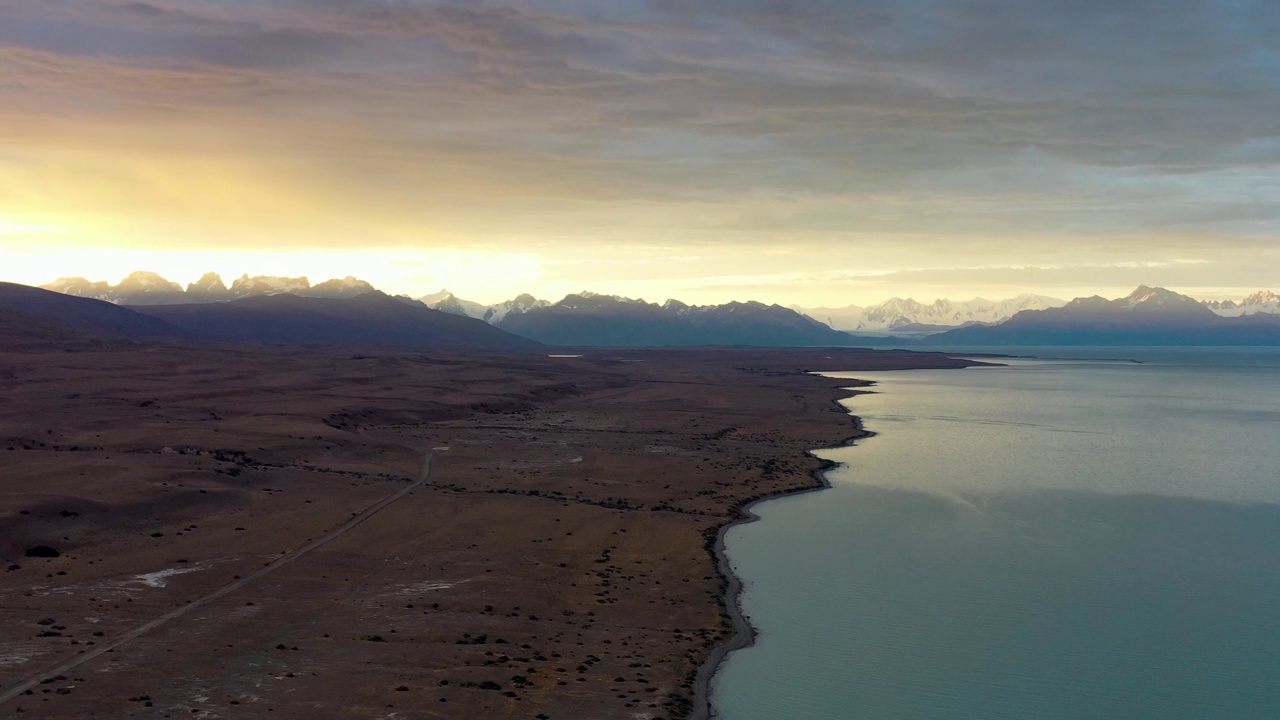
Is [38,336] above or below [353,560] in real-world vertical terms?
above

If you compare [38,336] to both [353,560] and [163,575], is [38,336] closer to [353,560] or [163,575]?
[163,575]

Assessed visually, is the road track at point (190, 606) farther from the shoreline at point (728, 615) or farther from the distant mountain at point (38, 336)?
the distant mountain at point (38, 336)

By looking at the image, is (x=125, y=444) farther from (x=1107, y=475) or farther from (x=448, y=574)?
(x=1107, y=475)

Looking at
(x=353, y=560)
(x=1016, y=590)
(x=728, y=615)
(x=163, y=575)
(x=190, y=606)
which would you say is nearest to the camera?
(x=190, y=606)

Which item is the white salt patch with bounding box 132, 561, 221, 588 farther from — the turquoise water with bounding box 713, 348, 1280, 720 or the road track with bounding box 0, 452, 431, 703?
the turquoise water with bounding box 713, 348, 1280, 720

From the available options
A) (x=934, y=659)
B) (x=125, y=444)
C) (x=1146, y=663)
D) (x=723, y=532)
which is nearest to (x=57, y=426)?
(x=125, y=444)

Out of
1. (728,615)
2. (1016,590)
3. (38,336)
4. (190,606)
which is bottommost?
(728,615)

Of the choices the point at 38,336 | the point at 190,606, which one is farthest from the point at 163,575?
the point at 38,336

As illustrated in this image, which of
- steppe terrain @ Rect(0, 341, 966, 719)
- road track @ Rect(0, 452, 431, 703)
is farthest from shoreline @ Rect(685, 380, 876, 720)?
road track @ Rect(0, 452, 431, 703)
